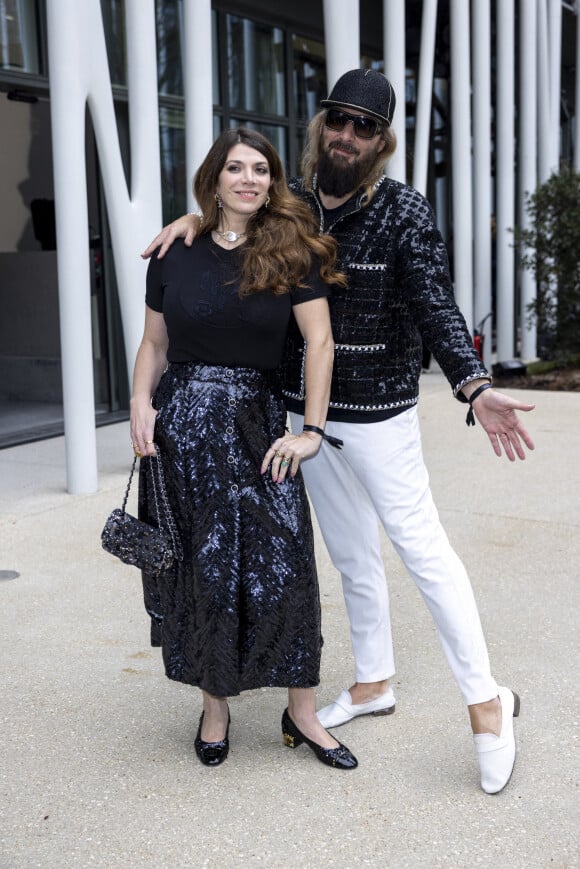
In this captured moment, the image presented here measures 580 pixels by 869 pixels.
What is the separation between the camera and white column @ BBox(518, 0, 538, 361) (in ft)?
40.7

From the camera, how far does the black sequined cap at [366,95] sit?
2.77m

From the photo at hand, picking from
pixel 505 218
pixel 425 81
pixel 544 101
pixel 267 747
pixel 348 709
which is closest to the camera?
pixel 267 747

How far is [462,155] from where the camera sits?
11055 mm

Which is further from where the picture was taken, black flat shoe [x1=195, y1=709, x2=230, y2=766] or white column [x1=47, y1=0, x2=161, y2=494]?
white column [x1=47, y1=0, x2=161, y2=494]

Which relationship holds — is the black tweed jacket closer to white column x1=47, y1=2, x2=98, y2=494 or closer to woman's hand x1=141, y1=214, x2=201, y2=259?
woman's hand x1=141, y1=214, x2=201, y2=259

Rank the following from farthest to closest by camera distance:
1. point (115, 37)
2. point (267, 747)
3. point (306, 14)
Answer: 1. point (306, 14)
2. point (115, 37)
3. point (267, 747)

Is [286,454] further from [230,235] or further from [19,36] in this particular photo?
[19,36]

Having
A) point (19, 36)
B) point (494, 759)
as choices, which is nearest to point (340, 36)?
point (19, 36)

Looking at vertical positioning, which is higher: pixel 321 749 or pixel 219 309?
pixel 219 309

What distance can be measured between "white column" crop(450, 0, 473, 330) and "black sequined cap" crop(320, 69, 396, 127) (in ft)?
27.3

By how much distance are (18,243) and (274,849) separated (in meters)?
9.55

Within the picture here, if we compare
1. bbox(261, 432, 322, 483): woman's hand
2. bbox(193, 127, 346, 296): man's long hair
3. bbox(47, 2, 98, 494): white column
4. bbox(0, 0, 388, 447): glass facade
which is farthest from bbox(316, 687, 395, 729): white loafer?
bbox(0, 0, 388, 447): glass facade

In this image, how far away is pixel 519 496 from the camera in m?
6.12

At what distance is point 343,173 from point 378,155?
0.12m
